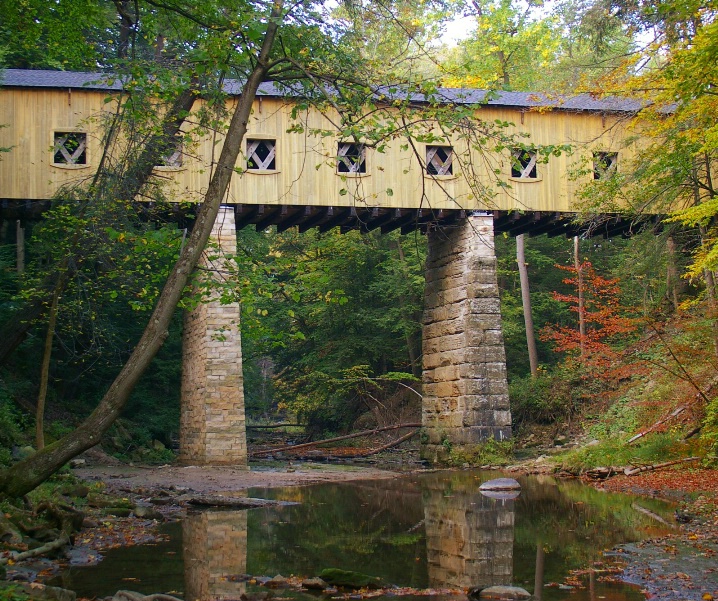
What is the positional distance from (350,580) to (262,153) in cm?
1442

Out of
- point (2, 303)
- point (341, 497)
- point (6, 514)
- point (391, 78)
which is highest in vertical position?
point (391, 78)

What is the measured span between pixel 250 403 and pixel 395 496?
19.5 m

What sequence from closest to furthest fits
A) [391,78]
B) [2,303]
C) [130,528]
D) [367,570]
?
[367,570] < [391,78] < [130,528] < [2,303]

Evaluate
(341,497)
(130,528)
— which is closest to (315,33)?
(130,528)

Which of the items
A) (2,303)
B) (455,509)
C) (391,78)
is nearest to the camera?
(391,78)

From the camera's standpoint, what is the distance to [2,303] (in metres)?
17.6

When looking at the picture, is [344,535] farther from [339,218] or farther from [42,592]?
[339,218]

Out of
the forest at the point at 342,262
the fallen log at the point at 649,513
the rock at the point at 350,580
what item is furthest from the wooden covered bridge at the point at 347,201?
the rock at the point at 350,580

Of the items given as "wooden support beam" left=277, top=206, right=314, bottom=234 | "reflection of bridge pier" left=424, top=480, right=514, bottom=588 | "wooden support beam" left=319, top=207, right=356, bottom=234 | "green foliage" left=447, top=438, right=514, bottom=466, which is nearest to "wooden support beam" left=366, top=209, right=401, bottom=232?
"wooden support beam" left=319, top=207, right=356, bottom=234

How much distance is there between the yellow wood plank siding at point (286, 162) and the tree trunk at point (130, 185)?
1.83 metres

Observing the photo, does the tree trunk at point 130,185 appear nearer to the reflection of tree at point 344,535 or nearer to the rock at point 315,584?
the reflection of tree at point 344,535

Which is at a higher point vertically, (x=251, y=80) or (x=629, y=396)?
(x=251, y=80)

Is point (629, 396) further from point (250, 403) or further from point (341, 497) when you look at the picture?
point (250, 403)

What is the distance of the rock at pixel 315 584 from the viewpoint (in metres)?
6.08
